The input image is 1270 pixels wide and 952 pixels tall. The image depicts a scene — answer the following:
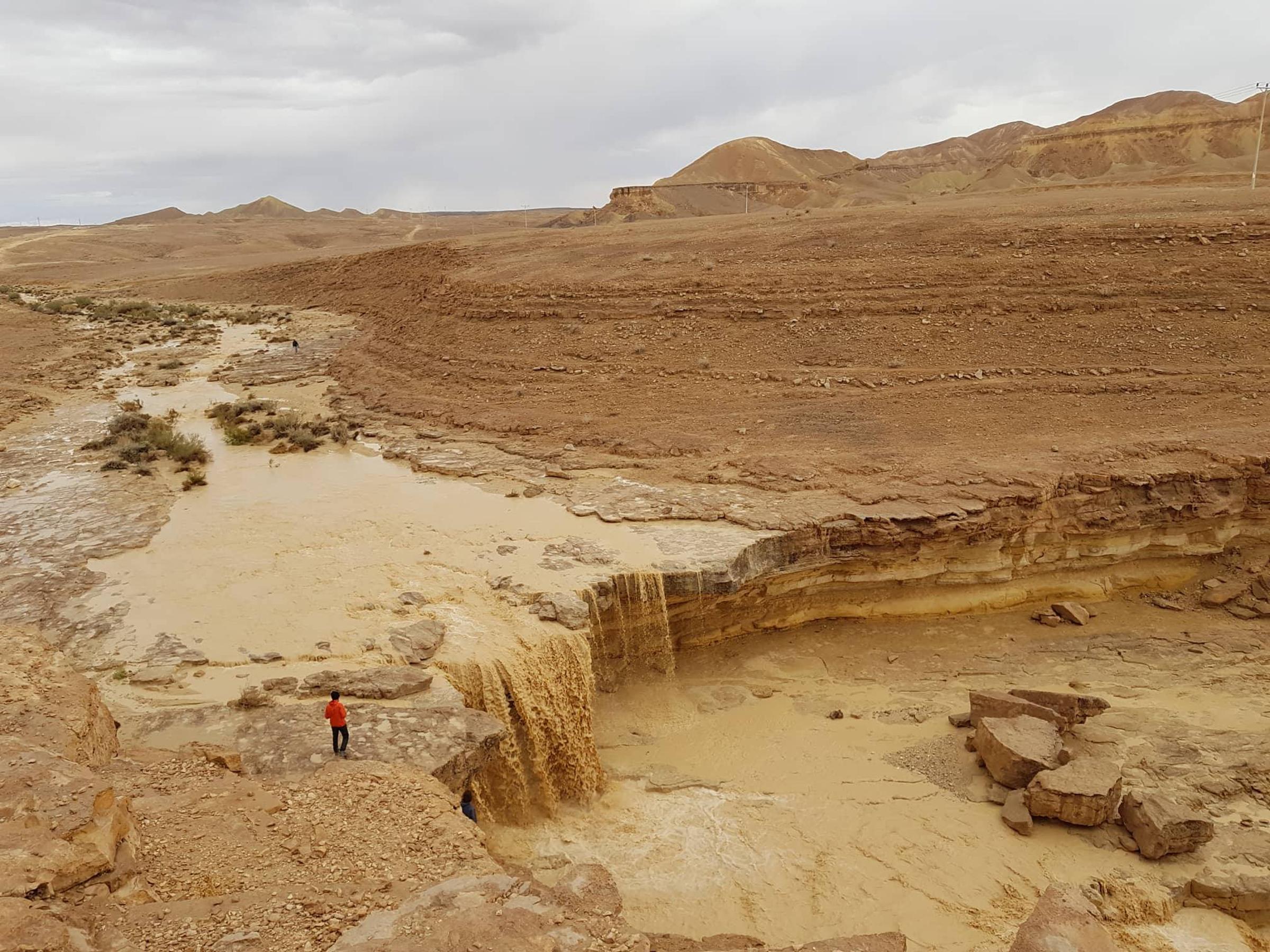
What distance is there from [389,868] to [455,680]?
3464 mm

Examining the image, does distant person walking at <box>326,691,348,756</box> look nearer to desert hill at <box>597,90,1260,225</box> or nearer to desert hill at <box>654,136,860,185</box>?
desert hill at <box>597,90,1260,225</box>

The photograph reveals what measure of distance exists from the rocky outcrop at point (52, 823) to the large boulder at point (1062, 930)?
5.93 meters

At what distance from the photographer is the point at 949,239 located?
19984 millimetres

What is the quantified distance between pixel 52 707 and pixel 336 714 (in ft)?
7.14

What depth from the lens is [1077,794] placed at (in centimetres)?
860

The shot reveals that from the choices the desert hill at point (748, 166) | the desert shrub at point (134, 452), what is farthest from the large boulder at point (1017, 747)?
the desert hill at point (748, 166)

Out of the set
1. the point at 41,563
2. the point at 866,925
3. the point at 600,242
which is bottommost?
the point at 866,925

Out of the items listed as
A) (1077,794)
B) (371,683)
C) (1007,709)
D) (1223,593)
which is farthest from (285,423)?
(1223,593)

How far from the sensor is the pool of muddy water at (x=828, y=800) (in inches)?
313

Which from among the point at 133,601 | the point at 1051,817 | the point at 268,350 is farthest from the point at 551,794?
the point at 268,350

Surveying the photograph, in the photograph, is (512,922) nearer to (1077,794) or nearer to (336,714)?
(336,714)

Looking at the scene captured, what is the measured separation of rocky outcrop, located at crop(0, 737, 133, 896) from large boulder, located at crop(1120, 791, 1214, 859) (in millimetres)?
8998

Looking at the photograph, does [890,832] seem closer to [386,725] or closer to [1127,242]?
[386,725]

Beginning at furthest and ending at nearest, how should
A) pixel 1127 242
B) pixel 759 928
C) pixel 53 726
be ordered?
pixel 1127 242 < pixel 759 928 < pixel 53 726
